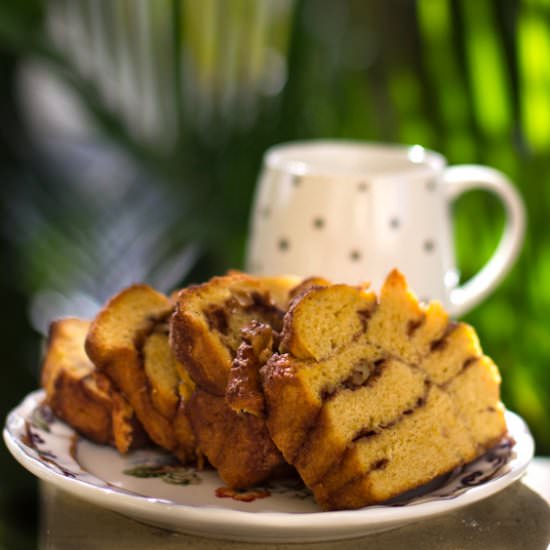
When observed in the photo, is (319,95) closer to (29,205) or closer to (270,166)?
(29,205)

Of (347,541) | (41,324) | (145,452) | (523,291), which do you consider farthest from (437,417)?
(41,324)

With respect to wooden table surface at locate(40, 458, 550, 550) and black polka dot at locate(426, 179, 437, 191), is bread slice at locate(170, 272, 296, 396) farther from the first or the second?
black polka dot at locate(426, 179, 437, 191)

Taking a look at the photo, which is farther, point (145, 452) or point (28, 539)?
point (28, 539)

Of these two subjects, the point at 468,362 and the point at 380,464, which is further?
the point at 468,362

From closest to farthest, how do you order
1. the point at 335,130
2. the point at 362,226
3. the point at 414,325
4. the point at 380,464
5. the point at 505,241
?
the point at 380,464, the point at 414,325, the point at 362,226, the point at 505,241, the point at 335,130

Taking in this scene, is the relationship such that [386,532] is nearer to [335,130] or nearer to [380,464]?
[380,464]

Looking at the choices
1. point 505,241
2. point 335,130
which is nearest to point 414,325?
point 505,241

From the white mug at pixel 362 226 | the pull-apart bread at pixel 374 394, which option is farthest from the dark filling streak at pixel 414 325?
the white mug at pixel 362 226
